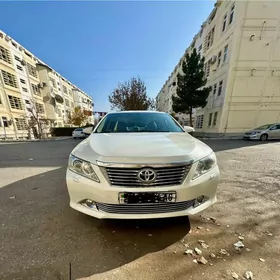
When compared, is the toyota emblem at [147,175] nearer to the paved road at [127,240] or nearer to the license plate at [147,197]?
the license plate at [147,197]

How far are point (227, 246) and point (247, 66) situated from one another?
17.7m

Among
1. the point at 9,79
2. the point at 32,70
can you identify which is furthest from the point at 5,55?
the point at 32,70

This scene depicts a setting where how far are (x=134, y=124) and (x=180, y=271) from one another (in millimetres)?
2574

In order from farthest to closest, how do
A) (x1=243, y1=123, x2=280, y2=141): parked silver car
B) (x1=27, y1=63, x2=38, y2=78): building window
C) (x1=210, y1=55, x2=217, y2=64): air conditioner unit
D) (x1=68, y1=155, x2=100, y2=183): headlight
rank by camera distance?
(x1=27, y1=63, x2=38, y2=78): building window
(x1=210, y1=55, x2=217, y2=64): air conditioner unit
(x1=243, y1=123, x2=280, y2=141): parked silver car
(x1=68, y1=155, x2=100, y2=183): headlight

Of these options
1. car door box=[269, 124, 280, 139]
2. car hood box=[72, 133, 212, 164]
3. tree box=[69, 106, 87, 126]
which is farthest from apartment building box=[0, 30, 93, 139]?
car door box=[269, 124, 280, 139]

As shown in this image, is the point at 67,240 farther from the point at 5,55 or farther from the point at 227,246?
the point at 5,55

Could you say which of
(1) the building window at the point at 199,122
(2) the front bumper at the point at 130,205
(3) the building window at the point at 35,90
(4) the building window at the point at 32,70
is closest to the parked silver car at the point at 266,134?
(1) the building window at the point at 199,122

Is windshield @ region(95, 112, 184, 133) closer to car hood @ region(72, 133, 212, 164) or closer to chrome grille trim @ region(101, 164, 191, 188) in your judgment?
car hood @ region(72, 133, 212, 164)

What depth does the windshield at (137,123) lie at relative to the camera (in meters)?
3.20

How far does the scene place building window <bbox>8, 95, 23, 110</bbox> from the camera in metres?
22.5

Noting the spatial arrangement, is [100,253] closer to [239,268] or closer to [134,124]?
[239,268]

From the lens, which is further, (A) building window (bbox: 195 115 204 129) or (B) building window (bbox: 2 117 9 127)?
(A) building window (bbox: 195 115 204 129)

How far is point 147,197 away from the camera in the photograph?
5.90 feet

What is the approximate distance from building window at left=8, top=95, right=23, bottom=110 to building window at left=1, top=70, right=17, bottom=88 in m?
1.78
